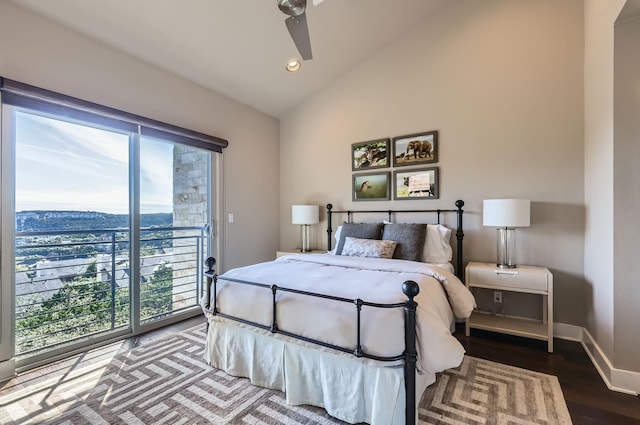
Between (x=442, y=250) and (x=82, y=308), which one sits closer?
(x=82, y=308)

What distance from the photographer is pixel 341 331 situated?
5.36ft

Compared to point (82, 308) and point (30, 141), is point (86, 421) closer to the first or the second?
point (82, 308)

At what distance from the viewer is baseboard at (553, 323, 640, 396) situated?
6.35 ft

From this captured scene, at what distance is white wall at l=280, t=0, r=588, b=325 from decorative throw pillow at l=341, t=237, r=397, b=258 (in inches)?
33.0

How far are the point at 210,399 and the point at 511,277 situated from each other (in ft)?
8.92

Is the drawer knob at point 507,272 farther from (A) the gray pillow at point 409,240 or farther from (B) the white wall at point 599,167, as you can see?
(A) the gray pillow at point 409,240

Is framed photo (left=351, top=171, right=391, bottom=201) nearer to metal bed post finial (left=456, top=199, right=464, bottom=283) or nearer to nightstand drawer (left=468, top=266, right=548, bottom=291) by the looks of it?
metal bed post finial (left=456, top=199, right=464, bottom=283)


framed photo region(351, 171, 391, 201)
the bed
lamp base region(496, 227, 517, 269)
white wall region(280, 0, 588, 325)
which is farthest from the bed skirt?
framed photo region(351, 171, 391, 201)

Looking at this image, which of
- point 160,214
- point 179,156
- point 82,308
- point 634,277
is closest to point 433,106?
point 634,277

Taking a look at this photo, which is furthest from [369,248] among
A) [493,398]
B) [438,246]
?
[493,398]

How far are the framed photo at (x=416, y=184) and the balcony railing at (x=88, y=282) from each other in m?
2.76

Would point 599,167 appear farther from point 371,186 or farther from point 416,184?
point 371,186

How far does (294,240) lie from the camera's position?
4.66 meters

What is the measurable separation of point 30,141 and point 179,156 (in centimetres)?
131
